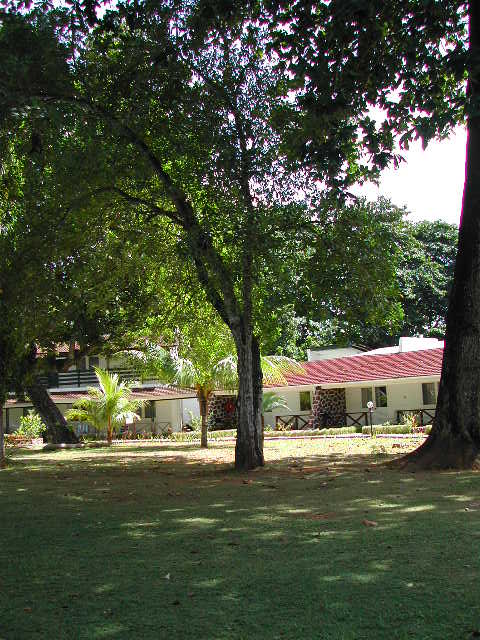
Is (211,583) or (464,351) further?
(464,351)

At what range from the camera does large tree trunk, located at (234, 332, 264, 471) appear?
13.5 meters

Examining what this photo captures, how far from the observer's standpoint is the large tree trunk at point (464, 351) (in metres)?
12.3

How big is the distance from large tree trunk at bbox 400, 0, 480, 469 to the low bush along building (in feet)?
62.9

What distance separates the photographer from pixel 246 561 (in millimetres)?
5320

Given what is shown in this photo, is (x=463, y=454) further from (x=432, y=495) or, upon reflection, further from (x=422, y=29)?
(x=422, y=29)

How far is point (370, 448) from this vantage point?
18.9 meters

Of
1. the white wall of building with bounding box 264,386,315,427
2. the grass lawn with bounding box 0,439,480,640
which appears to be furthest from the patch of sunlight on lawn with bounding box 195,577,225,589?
the white wall of building with bounding box 264,386,315,427

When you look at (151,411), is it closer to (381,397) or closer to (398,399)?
(381,397)

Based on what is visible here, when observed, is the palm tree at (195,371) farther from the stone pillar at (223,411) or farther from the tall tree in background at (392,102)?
the stone pillar at (223,411)

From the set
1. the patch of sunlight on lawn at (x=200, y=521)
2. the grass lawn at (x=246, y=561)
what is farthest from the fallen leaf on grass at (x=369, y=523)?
the patch of sunlight on lawn at (x=200, y=521)

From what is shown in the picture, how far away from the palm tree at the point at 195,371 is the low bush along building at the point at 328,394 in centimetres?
753

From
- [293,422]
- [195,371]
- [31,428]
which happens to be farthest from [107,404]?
[293,422]

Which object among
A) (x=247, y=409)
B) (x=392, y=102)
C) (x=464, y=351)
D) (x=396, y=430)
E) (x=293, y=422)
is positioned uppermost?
(x=392, y=102)

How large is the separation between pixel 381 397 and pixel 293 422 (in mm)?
5253
